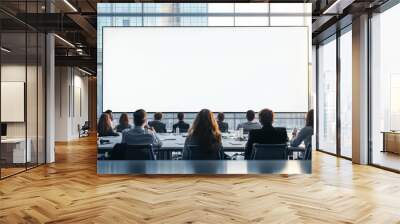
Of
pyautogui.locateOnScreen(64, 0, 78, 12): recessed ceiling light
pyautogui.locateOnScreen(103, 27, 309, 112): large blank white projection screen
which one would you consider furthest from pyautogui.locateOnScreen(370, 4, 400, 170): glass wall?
pyautogui.locateOnScreen(64, 0, 78, 12): recessed ceiling light

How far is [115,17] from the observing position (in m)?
6.08

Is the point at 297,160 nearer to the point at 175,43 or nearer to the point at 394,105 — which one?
the point at 394,105

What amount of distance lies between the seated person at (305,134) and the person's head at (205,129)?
1241 mm

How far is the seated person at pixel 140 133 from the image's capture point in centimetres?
595

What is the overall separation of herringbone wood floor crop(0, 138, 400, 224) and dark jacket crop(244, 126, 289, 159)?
2.04 feet

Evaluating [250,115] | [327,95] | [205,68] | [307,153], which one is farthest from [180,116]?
[327,95]

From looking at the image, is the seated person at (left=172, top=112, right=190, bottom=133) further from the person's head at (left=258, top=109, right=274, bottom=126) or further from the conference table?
the person's head at (left=258, top=109, right=274, bottom=126)

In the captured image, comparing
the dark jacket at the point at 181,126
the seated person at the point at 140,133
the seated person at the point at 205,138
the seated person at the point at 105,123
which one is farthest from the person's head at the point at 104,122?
the seated person at the point at 205,138

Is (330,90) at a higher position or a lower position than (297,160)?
higher

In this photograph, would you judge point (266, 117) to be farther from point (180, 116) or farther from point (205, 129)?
point (180, 116)

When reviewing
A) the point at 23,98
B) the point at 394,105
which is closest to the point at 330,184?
the point at 394,105

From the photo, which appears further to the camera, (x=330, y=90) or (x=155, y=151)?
(x=330, y=90)

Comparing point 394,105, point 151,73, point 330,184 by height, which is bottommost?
point 330,184

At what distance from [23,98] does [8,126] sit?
0.60m
